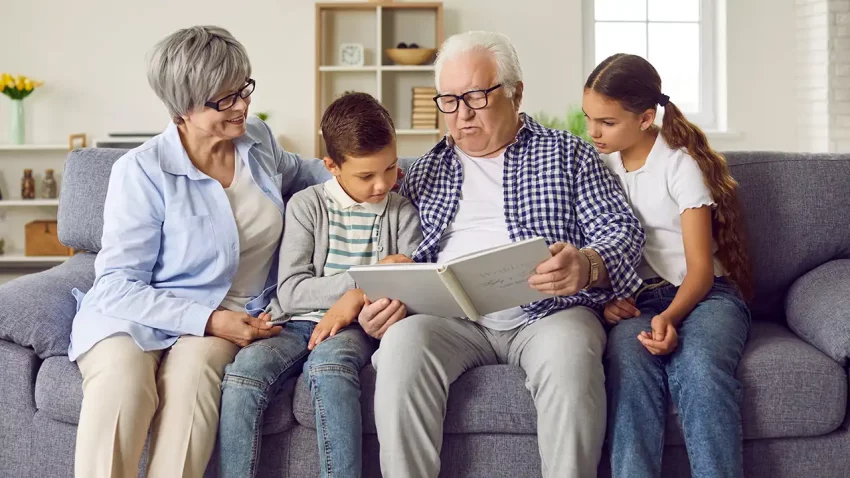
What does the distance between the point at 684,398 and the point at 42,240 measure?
4.71 metres

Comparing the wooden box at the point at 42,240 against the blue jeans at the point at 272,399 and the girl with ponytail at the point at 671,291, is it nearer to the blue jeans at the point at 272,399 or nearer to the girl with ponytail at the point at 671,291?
the blue jeans at the point at 272,399

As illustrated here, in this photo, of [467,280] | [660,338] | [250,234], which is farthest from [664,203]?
[250,234]

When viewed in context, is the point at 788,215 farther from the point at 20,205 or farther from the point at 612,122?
the point at 20,205

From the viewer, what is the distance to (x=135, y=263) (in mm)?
1865

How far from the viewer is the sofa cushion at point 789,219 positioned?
2150mm

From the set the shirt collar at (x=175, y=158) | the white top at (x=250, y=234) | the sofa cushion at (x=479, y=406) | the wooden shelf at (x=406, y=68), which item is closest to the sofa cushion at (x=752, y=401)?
the sofa cushion at (x=479, y=406)

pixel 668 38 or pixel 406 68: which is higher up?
pixel 668 38

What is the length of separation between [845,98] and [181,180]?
4623mm

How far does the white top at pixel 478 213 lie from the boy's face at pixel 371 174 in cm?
20

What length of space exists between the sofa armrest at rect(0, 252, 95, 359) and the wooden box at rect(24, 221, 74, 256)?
137 inches

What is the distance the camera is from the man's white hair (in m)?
1.98

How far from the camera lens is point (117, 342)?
175cm

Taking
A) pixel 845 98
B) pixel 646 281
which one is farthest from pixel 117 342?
pixel 845 98

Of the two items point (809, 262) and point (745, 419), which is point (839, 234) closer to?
point (809, 262)
